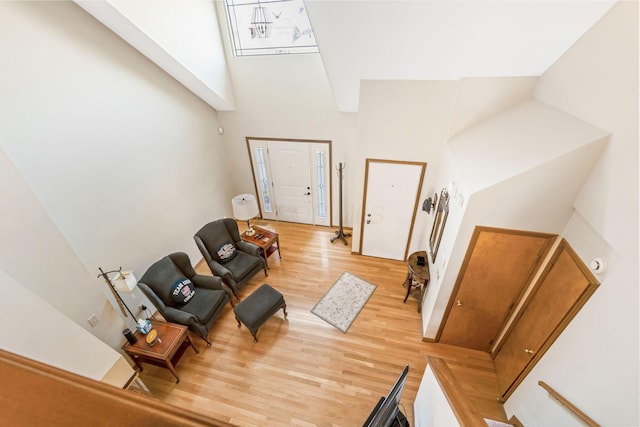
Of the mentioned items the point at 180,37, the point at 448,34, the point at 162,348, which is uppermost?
the point at 180,37

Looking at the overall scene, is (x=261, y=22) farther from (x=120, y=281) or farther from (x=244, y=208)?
(x=120, y=281)

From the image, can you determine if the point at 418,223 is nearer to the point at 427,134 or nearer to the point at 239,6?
the point at 427,134

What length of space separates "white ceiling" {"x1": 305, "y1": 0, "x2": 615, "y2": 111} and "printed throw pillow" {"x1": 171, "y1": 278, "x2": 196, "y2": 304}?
3.47 m

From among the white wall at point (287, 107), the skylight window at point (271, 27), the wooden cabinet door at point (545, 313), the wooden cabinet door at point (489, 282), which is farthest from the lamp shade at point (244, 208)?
the wooden cabinet door at point (545, 313)

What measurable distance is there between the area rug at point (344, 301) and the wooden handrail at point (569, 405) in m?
2.14

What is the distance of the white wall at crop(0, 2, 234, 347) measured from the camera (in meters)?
2.34

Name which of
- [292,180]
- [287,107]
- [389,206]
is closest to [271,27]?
[287,107]

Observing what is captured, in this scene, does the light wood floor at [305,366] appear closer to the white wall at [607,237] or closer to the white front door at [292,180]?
the white wall at [607,237]

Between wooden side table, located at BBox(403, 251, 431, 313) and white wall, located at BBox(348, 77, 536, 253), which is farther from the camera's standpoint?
wooden side table, located at BBox(403, 251, 431, 313)

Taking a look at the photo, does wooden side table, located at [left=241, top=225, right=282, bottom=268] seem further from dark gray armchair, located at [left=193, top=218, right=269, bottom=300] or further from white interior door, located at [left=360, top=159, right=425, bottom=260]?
white interior door, located at [left=360, top=159, right=425, bottom=260]

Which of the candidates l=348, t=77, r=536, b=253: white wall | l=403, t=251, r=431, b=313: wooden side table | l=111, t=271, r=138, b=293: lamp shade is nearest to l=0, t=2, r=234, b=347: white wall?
l=111, t=271, r=138, b=293: lamp shade

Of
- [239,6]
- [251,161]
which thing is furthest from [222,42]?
[251,161]

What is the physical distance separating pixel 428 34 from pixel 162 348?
433 centimetres

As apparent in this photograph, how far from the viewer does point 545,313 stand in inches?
98.8
